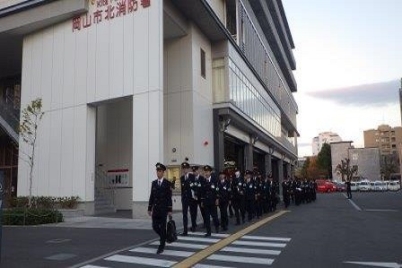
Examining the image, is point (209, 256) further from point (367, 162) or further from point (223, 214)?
point (367, 162)

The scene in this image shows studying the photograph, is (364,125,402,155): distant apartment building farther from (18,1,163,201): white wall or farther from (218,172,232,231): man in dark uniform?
(218,172,232,231): man in dark uniform

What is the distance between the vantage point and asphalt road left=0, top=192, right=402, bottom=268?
8844 millimetres

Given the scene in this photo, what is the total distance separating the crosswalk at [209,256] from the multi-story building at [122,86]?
24.4ft

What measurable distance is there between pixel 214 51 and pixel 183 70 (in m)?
4.41

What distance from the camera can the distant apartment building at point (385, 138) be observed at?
137750 mm

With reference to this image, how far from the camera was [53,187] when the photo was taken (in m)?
21.4

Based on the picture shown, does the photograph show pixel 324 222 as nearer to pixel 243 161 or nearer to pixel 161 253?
pixel 161 253

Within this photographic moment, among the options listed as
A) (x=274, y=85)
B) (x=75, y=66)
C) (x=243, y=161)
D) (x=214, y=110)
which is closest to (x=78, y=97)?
(x=75, y=66)

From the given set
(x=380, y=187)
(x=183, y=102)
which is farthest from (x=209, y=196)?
(x=380, y=187)

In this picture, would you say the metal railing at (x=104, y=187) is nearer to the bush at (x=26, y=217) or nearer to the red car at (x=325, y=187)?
the bush at (x=26, y=217)

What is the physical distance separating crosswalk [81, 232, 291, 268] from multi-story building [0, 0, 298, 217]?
744 cm

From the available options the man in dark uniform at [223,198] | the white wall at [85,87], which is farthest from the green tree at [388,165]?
the man in dark uniform at [223,198]

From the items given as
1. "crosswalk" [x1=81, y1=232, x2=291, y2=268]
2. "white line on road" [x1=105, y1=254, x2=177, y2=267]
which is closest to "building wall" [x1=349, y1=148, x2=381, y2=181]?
"crosswalk" [x1=81, y1=232, x2=291, y2=268]

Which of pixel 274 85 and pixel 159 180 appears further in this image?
pixel 274 85
